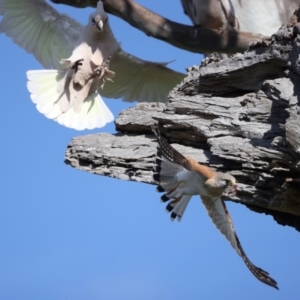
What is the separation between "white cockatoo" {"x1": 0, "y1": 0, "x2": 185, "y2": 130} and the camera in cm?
655

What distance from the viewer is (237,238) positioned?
4422mm

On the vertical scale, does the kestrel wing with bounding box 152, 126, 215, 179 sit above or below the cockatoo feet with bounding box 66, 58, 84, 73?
below

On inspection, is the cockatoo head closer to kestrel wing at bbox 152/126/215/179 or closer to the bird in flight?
the bird in flight

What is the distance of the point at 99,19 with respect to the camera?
6.56m

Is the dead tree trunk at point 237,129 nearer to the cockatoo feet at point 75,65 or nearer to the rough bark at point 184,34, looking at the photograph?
the rough bark at point 184,34

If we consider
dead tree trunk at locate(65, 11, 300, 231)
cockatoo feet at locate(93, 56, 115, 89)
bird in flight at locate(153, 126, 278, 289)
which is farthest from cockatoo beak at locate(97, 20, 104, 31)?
bird in flight at locate(153, 126, 278, 289)

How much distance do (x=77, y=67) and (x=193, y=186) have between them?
265 cm

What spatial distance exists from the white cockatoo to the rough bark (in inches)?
15.1

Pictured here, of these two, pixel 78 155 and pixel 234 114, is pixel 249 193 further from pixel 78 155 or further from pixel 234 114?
pixel 78 155

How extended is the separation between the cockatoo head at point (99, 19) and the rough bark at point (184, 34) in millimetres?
296

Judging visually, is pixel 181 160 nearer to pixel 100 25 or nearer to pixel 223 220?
pixel 223 220

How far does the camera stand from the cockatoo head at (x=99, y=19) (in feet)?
21.5

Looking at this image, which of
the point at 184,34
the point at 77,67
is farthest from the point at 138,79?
the point at 184,34

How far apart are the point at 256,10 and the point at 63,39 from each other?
74.6 inches
